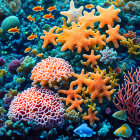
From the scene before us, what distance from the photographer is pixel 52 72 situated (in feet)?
11.4

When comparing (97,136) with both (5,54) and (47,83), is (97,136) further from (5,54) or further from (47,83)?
(5,54)

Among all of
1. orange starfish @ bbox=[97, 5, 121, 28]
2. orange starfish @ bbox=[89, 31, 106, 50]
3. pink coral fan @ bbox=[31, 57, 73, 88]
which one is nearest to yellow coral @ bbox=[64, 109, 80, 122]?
pink coral fan @ bbox=[31, 57, 73, 88]

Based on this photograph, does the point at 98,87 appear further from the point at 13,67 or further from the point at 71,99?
the point at 13,67

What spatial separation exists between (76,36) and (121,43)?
126 cm

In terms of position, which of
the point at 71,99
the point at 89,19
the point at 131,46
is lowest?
the point at 71,99

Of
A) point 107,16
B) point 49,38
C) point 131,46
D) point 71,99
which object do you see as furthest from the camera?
point 49,38

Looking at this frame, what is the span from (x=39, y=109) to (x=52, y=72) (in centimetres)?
88

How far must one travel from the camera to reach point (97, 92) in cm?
334

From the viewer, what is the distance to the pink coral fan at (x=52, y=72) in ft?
11.2

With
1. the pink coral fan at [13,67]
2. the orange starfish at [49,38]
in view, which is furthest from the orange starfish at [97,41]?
the pink coral fan at [13,67]

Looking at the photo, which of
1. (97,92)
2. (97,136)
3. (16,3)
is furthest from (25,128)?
(16,3)

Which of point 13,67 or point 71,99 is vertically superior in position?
point 13,67

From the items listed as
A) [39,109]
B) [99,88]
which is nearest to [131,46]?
[99,88]

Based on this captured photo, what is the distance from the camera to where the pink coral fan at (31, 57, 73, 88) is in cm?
341
